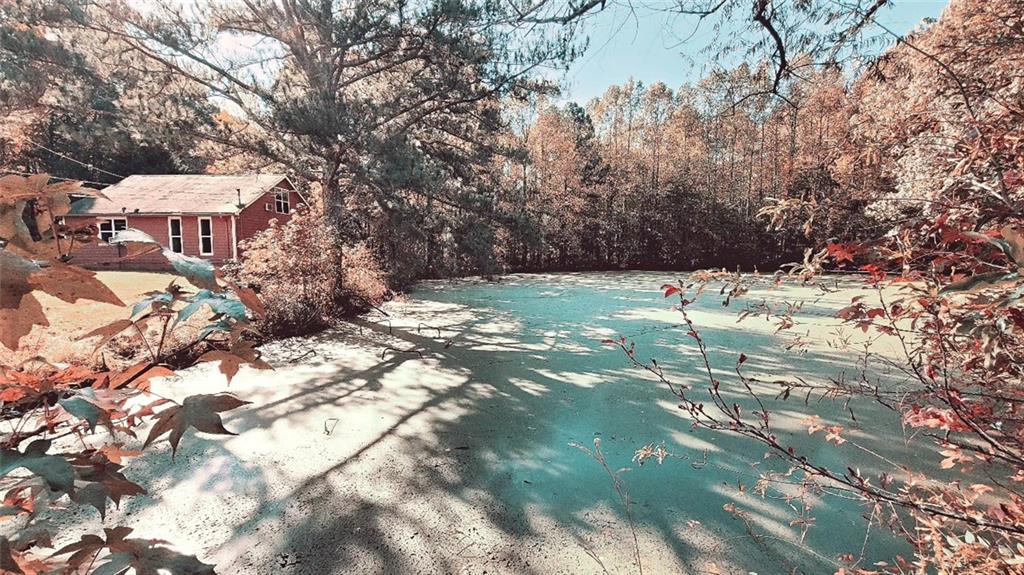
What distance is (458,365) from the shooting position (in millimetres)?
3557

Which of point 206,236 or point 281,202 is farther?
point 281,202

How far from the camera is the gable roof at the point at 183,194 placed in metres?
10.9

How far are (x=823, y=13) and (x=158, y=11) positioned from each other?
539 centimetres

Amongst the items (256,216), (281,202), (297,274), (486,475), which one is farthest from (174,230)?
(486,475)

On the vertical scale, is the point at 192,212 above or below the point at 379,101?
below

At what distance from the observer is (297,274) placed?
15.4 ft

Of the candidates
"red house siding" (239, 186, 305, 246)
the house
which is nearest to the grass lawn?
the house

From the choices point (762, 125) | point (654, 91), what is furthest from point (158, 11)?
point (762, 125)

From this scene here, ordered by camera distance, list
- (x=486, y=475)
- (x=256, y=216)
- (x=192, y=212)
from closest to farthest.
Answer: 1. (x=486, y=475)
2. (x=192, y=212)
3. (x=256, y=216)

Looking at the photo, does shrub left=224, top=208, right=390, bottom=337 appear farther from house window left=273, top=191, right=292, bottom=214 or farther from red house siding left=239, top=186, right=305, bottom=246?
house window left=273, top=191, right=292, bottom=214

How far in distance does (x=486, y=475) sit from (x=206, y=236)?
1208cm

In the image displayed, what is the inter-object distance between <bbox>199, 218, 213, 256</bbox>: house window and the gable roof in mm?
371

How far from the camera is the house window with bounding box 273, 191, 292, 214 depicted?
514 inches

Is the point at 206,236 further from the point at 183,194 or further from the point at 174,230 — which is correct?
the point at 183,194
